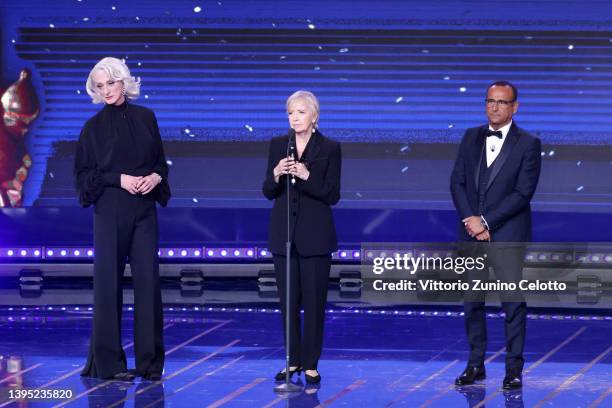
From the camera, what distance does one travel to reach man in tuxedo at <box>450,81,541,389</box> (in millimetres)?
6543

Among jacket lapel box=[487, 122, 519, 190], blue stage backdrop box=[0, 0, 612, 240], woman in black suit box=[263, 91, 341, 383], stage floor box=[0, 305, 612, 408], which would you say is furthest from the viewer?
blue stage backdrop box=[0, 0, 612, 240]

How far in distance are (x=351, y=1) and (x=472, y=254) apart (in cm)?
510

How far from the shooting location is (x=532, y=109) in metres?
11.3

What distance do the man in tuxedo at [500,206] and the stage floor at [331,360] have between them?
0.23 m

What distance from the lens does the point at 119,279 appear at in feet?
22.7

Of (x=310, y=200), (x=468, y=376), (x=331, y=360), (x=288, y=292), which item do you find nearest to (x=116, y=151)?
(x=310, y=200)

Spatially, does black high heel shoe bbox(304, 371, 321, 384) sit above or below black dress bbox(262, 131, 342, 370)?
below

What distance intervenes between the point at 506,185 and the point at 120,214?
1.90 meters

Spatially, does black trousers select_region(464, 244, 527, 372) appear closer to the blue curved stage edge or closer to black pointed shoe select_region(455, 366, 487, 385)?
black pointed shoe select_region(455, 366, 487, 385)

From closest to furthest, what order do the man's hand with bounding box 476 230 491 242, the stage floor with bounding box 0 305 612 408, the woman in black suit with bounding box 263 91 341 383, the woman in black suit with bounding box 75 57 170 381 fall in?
the stage floor with bounding box 0 305 612 408 < the man's hand with bounding box 476 230 491 242 < the woman in black suit with bounding box 263 91 341 383 < the woman in black suit with bounding box 75 57 170 381

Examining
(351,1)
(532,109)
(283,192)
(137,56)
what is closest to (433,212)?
(532,109)

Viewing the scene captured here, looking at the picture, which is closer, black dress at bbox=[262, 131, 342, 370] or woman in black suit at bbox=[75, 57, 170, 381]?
black dress at bbox=[262, 131, 342, 370]

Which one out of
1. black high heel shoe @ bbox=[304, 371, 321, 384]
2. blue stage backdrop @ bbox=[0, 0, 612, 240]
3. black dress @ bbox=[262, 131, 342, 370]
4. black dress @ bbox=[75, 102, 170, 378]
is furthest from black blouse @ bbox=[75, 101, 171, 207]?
blue stage backdrop @ bbox=[0, 0, 612, 240]

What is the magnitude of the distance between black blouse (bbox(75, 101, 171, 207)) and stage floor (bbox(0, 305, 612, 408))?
97 cm
